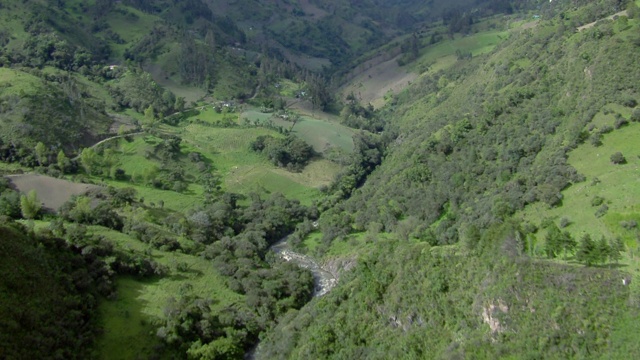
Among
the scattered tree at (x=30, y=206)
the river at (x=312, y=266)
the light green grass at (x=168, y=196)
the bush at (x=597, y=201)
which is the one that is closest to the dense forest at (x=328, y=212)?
the bush at (x=597, y=201)

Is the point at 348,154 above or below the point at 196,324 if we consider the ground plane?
below

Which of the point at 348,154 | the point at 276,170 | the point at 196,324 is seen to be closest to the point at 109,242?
the point at 196,324

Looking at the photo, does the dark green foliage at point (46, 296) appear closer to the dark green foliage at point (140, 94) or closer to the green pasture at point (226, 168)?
the green pasture at point (226, 168)

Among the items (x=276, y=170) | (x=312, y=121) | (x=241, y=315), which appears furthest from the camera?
(x=312, y=121)

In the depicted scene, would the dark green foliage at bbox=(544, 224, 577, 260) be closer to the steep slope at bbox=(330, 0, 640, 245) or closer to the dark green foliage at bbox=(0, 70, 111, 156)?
the steep slope at bbox=(330, 0, 640, 245)

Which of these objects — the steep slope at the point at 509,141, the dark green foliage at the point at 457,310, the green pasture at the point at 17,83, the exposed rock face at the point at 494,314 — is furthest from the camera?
the green pasture at the point at 17,83

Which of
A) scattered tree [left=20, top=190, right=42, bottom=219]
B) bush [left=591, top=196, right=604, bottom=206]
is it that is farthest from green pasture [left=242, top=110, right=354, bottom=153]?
bush [left=591, top=196, right=604, bottom=206]

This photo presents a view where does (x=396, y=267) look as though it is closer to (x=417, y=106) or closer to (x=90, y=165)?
(x=90, y=165)
